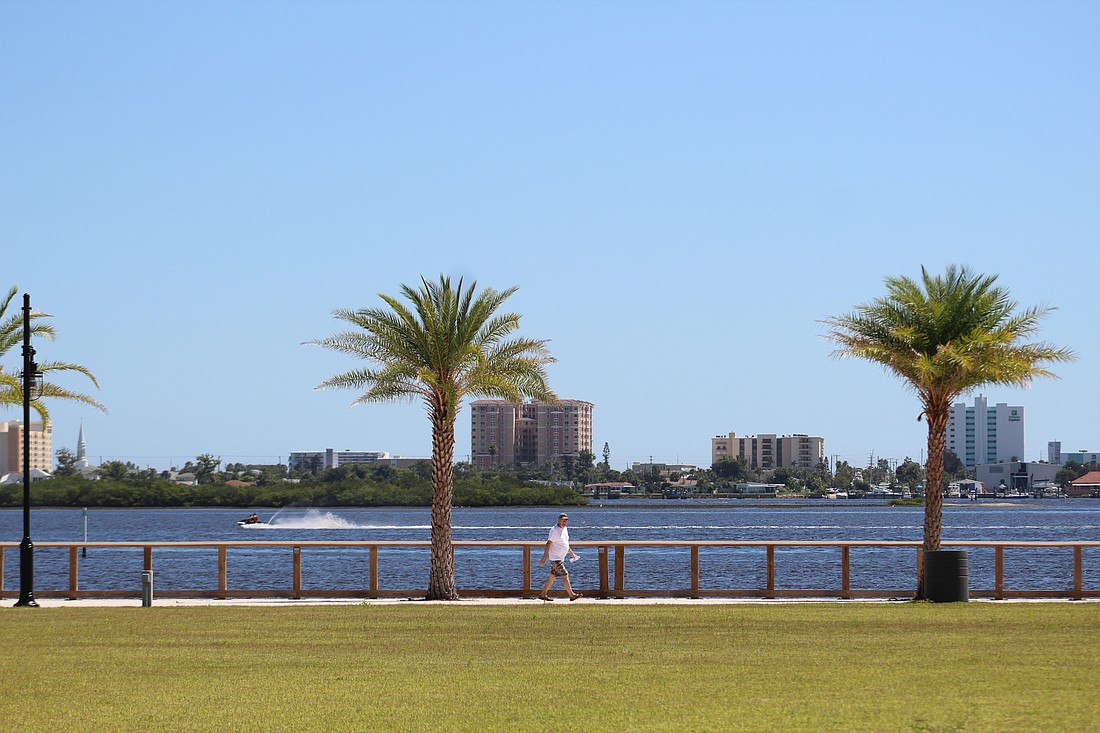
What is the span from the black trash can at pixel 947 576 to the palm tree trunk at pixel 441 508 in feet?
28.2

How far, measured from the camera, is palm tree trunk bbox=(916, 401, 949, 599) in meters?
25.7

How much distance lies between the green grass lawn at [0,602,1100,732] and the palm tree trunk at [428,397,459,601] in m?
3.18

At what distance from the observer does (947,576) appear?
23.6 metres

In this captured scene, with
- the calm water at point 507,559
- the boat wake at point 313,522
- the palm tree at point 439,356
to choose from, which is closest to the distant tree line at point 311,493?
the boat wake at point 313,522

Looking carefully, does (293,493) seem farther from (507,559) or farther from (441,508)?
(441,508)

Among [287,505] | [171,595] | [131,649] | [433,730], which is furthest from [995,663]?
[287,505]

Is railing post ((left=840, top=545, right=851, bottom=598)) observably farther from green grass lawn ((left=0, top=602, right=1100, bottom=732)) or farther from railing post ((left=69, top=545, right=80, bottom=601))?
railing post ((left=69, top=545, right=80, bottom=601))

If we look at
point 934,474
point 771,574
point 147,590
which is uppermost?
point 934,474

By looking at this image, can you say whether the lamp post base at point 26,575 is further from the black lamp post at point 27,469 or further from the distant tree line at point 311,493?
the distant tree line at point 311,493

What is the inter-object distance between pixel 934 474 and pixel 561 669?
1359 centimetres

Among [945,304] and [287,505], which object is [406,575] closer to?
[945,304]

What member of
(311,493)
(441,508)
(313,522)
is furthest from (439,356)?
(311,493)

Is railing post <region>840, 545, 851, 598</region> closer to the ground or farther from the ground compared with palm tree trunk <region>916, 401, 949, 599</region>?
closer to the ground

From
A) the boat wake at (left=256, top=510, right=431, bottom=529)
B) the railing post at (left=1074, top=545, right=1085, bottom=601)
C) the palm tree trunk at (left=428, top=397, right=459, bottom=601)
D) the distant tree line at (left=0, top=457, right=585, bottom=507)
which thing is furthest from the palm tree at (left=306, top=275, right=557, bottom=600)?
the distant tree line at (left=0, top=457, right=585, bottom=507)
